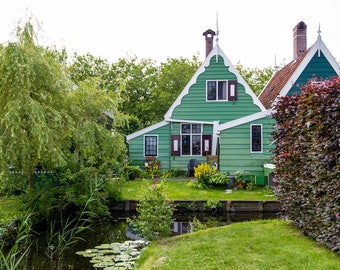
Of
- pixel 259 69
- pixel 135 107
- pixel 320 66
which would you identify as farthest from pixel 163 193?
pixel 259 69

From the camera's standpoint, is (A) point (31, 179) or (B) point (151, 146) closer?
(A) point (31, 179)

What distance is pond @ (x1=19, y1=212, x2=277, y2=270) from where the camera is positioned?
697 centimetres

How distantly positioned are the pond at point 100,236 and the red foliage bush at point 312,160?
10.6ft

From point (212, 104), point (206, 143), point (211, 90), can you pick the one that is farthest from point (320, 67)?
point (206, 143)

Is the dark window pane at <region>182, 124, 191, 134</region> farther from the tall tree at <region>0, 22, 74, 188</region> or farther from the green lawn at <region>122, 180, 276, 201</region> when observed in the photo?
the tall tree at <region>0, 22, 74, 188</region>

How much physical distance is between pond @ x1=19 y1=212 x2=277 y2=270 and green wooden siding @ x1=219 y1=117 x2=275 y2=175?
418cm

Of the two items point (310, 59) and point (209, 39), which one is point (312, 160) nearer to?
point (310, 59)

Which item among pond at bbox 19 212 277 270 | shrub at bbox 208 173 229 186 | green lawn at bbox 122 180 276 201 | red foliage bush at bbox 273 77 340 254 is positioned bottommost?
pond at bbox 19 212 277 270

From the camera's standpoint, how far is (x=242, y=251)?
6023 millimetres

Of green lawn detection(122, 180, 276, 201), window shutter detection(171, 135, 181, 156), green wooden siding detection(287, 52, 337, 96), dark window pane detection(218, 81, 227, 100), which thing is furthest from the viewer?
window shutter detection(171, 135, 181, 156)

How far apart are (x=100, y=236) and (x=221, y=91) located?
36.3 ft

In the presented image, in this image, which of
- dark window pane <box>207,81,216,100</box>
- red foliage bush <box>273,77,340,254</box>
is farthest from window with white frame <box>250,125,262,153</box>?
red foliage bush <box>273,77,340,254</box>

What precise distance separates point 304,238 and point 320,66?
456 inches

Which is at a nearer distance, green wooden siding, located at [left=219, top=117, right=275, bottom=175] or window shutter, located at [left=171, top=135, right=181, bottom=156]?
green wooden siding, located at [left=219, top=117, right=275, bottom=175]
